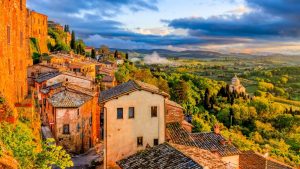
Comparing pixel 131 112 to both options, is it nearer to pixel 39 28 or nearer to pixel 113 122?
pixel 113 122

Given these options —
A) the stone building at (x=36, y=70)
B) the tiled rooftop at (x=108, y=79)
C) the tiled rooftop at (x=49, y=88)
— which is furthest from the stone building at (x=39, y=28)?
the tiled rooftop at (x=49, y=88)

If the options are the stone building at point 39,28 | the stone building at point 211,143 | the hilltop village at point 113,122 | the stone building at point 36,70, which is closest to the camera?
the hilltop village at point 113,122

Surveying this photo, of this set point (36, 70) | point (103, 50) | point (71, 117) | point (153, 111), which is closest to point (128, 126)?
point (153, 111)

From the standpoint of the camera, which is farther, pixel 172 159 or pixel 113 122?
pixel 113 122

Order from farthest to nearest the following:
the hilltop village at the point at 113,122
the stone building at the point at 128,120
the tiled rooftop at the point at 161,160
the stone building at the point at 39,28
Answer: the stone building at the point at 39,28, the stone building at the point at 128,120, the hilltop village at the point at 113,122, the tiled rooftop at the point at 161,160

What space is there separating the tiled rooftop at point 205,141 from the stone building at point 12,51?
12.8 meters

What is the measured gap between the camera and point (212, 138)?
30344 millimetres

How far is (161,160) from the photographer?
2009 cm

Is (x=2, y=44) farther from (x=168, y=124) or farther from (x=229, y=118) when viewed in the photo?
(x=229, y=118)

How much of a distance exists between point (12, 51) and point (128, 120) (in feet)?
36.6

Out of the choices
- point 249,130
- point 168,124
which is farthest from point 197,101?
point 168,124

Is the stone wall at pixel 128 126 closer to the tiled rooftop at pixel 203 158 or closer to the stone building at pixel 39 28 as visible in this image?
the tiled rooftop at pixel 203 158

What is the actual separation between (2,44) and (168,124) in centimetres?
1560

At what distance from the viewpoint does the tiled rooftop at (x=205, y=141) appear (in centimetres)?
2845
